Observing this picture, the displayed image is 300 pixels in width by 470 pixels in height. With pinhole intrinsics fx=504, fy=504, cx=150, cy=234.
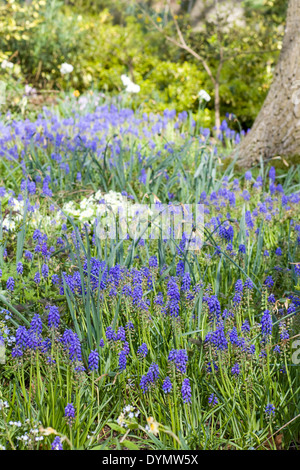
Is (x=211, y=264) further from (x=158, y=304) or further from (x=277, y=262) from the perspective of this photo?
(x=158, y=304)

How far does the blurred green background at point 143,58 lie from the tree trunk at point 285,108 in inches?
101

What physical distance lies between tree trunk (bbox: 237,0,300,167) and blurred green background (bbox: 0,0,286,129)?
256 centimetres

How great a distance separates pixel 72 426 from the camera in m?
1.92

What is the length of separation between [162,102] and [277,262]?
210 inches

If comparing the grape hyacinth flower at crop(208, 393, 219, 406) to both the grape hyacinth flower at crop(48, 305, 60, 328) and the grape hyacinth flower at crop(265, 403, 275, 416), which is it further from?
the grape hyacinth flower at crop(48, 305, 60, 328)

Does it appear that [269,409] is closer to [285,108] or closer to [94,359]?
[94,359]

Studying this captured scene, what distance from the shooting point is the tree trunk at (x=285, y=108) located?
4.78 metres

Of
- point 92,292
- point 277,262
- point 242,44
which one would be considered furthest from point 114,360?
point 242,44

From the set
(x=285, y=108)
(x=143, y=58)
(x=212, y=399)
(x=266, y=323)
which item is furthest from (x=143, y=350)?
(x=143, y=58)

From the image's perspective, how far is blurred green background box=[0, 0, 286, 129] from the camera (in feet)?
26.0

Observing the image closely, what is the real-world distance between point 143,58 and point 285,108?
16.5 ft

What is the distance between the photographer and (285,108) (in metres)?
4.83

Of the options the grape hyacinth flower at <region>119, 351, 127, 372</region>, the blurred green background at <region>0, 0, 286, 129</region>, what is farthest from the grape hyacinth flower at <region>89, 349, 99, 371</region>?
the blurred green background at <region>0, 0, 286, 129</region>
